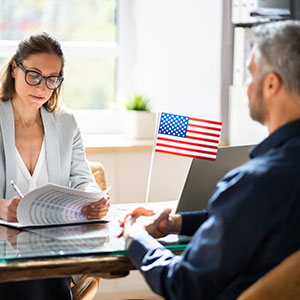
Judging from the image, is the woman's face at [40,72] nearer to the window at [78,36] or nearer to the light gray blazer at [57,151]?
the light gray blazer at [57,151]

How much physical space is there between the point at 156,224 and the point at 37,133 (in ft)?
2.95

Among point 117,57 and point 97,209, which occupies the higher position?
point 117,57

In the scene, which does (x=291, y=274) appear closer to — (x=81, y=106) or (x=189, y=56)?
(x=189, y=56)

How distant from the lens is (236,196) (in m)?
1.42

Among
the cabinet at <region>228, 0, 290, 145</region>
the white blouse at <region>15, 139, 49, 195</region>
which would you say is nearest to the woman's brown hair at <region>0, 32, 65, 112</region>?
the white blouse at <region>15, 139, 49, 195</region>

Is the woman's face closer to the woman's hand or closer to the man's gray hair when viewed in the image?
the woman's hand

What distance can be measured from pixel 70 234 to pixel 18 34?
2.43 m

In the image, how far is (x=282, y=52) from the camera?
145 centimetres

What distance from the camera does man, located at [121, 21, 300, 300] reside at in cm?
139

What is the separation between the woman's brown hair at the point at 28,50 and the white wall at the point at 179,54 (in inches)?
54.6

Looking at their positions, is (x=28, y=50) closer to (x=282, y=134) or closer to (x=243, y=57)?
(x=282, y=134)

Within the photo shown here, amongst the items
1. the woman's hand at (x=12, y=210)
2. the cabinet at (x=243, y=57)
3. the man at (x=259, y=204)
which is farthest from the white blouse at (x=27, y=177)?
the cabinet at (x=243, y=57)

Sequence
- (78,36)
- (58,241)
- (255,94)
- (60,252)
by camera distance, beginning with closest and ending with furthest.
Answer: (255,94) < (60,252) < (58,241) < (78,36)

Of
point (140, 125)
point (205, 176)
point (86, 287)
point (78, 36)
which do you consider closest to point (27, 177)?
point (86, 287)
